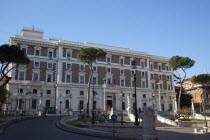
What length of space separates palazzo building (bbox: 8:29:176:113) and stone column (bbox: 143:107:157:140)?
87.0ft

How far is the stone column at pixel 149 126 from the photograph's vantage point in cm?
1273

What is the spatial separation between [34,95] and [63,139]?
32.1 metres

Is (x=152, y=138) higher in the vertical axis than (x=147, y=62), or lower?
lower

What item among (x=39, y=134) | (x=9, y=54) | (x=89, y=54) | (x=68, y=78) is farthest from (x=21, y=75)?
(x=39, y=134)

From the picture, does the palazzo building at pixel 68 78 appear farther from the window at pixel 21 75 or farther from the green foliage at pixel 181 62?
the green foliage at pixel 181 62

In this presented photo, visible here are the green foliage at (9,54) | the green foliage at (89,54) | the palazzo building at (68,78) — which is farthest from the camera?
the palazzo building at (68,78)

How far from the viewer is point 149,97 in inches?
2218

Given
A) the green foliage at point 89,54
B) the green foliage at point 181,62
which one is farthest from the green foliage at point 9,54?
the green foliage at point 181,62

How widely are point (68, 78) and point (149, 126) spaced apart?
3721cm

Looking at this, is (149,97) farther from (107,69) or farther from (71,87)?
(71,87)

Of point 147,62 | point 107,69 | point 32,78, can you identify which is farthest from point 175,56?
point 32,78

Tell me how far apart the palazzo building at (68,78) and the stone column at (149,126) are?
2651 cm

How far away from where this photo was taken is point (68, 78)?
1901 inches

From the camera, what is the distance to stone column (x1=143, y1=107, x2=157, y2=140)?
501 inches
